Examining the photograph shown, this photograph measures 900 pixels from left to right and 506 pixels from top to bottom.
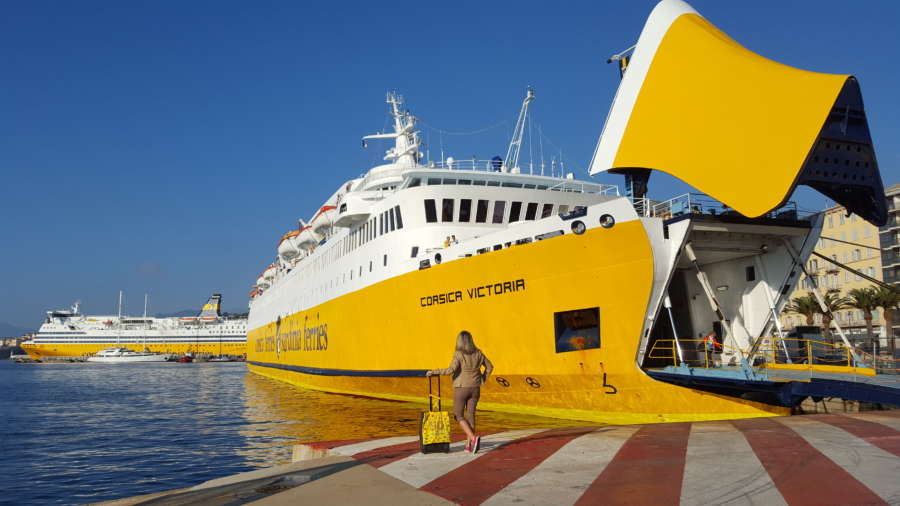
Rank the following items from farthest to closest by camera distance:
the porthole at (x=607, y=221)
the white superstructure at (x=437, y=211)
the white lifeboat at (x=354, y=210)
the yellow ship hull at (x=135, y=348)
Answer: the yellow ship hull at (x=135, y=348)
the white lifeboat at (x=354, y=210)
the white superstructure at (x=437, y=211)
the porthole at (x=607, y=221)

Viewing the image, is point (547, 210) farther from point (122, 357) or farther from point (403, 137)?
point (122, 357)

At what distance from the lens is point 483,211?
66.9 feet

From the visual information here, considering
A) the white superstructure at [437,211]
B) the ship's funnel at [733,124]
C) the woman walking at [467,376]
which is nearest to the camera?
the woman walking at [467,376]

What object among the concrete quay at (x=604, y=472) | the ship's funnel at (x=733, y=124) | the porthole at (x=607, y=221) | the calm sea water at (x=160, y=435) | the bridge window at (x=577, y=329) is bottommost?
the calm sea water at (x=160, y=435)

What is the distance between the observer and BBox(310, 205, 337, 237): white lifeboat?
1266 inches

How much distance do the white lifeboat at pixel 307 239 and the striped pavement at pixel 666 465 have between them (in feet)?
94.6

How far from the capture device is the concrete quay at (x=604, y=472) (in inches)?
204

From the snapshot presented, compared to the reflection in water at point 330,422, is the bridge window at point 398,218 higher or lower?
higher

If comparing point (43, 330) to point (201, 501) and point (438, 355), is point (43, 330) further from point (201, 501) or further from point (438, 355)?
point (201, 501)

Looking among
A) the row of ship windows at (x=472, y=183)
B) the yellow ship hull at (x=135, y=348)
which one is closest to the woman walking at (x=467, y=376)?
the row of ship windows at (x=472, y=183)

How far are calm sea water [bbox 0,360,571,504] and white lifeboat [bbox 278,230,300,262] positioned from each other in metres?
15.2

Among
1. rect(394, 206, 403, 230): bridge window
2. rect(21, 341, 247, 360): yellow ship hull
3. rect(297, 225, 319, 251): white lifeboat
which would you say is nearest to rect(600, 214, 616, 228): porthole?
rect(394, 206, 403, 230): bridge window

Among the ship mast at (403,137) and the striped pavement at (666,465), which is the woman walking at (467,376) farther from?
the ship mast at (403,137)

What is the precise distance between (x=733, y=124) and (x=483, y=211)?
985 centimetres
